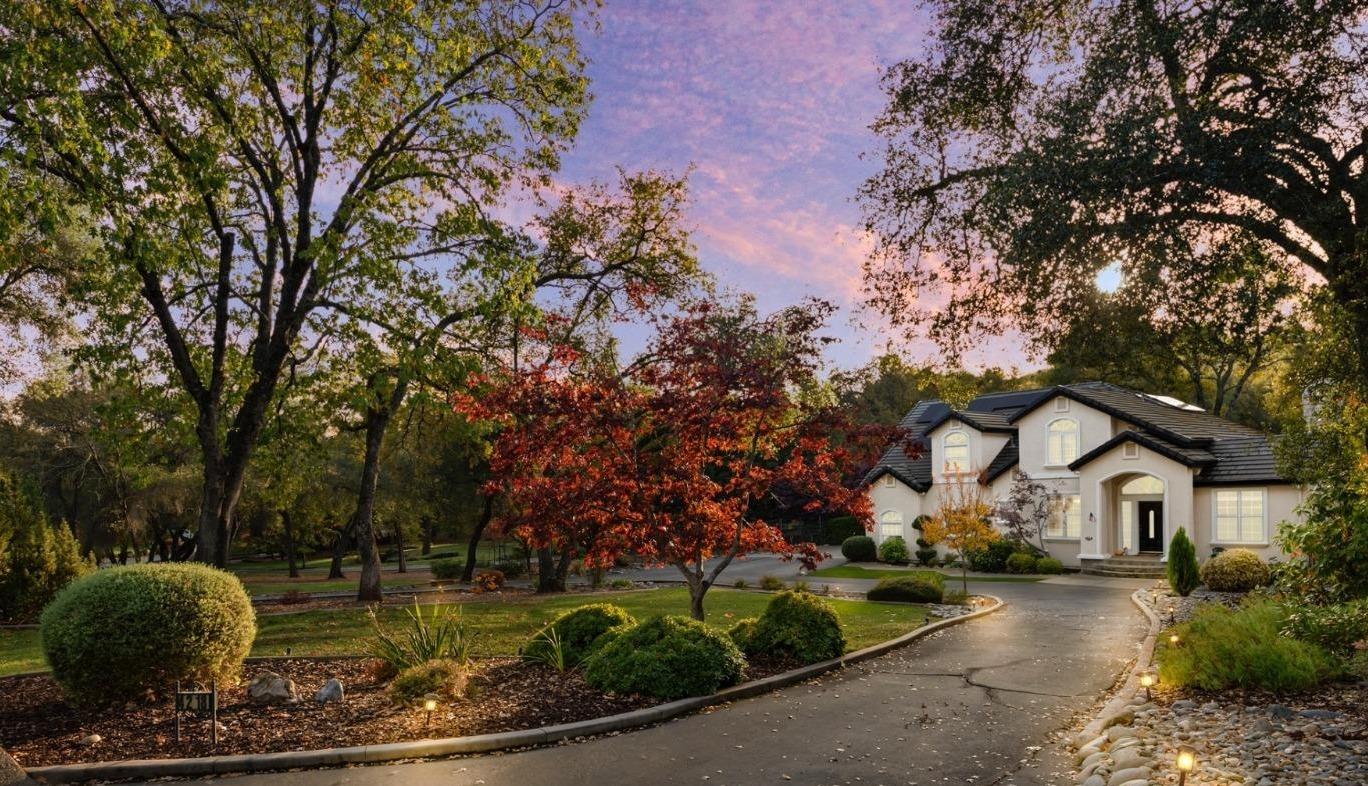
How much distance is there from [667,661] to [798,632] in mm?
2654

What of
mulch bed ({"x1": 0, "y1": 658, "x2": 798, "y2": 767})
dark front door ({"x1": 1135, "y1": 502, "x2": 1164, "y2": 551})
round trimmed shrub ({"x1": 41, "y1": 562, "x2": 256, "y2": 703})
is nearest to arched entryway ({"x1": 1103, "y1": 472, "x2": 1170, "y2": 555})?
dark front door ({"x1": 1135, "y1": 502, "x2": 1164, "y2": 551})

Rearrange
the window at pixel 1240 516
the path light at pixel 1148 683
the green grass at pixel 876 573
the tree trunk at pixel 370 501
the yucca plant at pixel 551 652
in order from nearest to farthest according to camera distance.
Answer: the path light at pixel 1148 683 → the yucca plant at pixel 551 652 → the tree trunk at pixel 370 501 → the window at pixel 1240 516 → the green grass at pixel 876 573

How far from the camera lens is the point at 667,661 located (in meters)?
9.59

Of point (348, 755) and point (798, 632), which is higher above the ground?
point (798, 632)

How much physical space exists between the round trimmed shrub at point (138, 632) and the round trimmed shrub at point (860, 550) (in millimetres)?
30564

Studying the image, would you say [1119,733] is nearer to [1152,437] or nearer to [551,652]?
[551,652]

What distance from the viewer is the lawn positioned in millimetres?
13828

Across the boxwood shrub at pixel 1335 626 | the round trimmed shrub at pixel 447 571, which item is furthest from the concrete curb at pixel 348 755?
the round trimmed shrub at pixel 447 571

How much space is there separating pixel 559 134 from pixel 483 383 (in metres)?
7.29

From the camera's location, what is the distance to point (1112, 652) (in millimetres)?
13055

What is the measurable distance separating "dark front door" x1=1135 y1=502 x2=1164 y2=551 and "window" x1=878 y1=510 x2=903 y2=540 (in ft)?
30.9

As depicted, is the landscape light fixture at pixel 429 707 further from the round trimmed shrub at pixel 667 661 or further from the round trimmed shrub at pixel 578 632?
the round trimmed shrub at pixel 578 632

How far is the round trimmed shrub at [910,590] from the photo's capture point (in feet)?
67.2

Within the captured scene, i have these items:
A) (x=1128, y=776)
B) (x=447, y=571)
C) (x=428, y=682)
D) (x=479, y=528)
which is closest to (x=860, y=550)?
(x=479, y=528)
